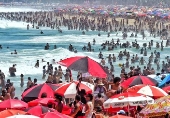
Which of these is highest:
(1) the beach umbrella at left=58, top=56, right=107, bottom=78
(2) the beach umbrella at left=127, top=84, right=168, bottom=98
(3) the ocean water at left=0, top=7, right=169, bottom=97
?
(1) the beach umbrella at left=58, top=56, right=107, bottom=78

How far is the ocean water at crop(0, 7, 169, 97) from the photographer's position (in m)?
29.9

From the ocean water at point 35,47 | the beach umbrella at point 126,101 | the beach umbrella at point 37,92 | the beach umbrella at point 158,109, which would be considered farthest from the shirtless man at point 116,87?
the ocean water at point 35,47

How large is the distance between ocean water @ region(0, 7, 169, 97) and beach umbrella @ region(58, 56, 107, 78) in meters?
10.6

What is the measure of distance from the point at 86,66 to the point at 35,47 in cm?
3422

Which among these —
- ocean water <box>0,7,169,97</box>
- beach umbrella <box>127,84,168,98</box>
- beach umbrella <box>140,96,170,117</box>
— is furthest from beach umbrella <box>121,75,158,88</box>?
ocean water <box>0,7,169,97</box>

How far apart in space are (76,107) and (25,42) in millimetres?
40654

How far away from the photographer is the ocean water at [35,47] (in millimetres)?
29859

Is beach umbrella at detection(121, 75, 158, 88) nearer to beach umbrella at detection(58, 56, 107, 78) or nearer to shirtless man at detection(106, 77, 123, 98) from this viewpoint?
shirtless man at detection(106, 77, 123, 98)

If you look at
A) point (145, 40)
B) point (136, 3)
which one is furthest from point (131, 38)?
point (136, 3)

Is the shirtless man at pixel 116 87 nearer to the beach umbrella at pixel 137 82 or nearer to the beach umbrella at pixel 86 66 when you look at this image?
the beach umbrella at pixel 86 66

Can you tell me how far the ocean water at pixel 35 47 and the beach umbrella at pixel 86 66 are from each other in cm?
1065

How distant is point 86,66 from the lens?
1078cm

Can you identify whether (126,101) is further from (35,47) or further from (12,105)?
(35,47)

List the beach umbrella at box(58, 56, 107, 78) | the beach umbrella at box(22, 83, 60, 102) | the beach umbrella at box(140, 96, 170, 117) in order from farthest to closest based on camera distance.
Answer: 1. the beach umbrella at box(22, 83, 60, 102)
2. the beach umbrella at box(58, 56, 107, 78)
3. the beach umbrella at box(140, 96, 170, 117)
